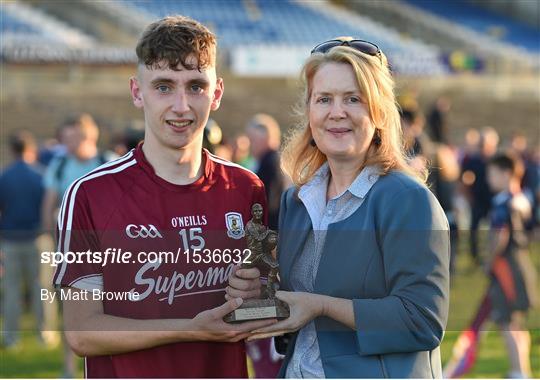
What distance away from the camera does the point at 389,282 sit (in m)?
2.64

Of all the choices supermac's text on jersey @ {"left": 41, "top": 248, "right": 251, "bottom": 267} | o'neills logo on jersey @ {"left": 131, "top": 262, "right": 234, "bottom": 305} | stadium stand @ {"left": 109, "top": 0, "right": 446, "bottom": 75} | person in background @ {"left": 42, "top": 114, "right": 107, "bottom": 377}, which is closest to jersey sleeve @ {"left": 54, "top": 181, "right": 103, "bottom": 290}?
supermac's text on jersey @ {"left": 41, "top": 248, "right": 251, "bottom": 267}

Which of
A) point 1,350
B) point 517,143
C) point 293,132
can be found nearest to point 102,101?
point 517,143

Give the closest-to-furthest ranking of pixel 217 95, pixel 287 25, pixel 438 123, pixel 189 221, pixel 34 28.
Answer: pixel 189 221, pixel 217 95, pixel 438 123, pixel 34 28, pixel 287 25

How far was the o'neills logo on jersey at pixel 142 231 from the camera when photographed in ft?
9.17

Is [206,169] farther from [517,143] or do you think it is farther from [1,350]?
[517,143]

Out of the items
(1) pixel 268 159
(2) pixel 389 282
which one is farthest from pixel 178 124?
(1) pixel 268 159

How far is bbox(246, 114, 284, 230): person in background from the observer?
23.3 ft

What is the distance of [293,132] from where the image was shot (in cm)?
306

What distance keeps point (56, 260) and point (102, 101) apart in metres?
19.8

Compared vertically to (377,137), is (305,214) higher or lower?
lower

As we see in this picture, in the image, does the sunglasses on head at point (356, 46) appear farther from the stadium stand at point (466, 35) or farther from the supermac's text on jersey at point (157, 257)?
the stadium stand at point (466, 35)

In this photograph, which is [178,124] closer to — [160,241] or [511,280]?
[160,241]

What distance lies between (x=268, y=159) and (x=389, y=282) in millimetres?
4953

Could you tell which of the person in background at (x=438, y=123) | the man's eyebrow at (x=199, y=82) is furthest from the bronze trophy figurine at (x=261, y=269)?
the person in background at (x=438, y=123)
